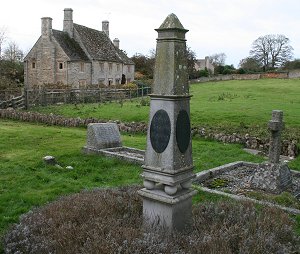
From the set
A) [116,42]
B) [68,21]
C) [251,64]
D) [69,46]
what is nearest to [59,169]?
[69,46]

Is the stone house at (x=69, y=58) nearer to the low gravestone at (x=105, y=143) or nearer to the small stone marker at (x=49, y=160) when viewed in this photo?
the low gravestone at (x=105, y=143)

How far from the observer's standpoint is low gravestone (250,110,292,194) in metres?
9.23

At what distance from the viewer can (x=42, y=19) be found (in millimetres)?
45469

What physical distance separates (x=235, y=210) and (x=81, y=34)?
153ft

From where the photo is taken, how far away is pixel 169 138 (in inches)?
228

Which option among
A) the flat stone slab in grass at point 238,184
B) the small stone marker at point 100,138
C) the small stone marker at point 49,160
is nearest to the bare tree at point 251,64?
the small stone marker at point 100,138

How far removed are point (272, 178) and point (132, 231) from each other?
5.13 m

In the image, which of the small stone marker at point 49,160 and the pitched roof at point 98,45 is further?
the pitched roof at point 98,45

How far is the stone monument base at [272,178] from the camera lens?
9.19m

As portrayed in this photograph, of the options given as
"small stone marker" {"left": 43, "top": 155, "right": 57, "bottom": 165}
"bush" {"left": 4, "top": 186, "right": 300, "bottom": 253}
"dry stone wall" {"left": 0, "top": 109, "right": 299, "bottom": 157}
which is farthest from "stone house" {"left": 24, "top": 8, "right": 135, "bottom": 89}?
"bush" {"left": 4, "top": 186, "right": 300, "bottom": 253}

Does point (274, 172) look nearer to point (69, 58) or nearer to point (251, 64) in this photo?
point (69, 58)

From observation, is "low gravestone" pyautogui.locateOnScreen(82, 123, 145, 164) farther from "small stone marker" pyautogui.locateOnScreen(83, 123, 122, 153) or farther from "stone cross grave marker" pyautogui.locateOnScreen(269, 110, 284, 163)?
"stone cross grave marker" pyautogui.locateOnScreen(269, 110, 284, 163)

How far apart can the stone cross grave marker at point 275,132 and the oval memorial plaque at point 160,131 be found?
15.0 ft

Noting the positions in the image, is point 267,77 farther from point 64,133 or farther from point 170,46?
point 170,46
